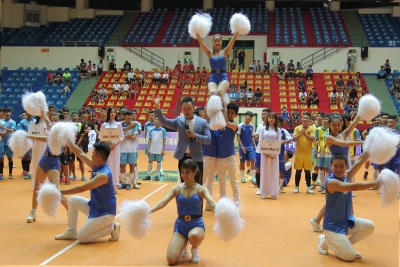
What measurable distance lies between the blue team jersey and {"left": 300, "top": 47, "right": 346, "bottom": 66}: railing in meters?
18.2

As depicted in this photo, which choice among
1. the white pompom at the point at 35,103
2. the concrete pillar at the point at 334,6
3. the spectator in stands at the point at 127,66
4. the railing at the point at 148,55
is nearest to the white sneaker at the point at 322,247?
the white pompom at the point at 35,103

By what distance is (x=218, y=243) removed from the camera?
6121 mm

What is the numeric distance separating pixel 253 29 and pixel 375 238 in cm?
2635

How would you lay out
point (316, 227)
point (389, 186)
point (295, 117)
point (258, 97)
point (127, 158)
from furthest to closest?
point (258, 97)
point (295, 117)
point (127, 158)
point (316, 227)
point (389, 186)

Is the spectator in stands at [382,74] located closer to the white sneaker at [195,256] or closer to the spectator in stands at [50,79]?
the spectator in stands at [50,79]

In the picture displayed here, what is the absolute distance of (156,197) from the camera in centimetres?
970

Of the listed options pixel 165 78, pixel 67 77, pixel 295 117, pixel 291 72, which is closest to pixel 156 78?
pixel 165 78

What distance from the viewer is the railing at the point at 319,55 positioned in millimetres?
29250

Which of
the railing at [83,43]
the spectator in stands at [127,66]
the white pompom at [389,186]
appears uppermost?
the railing at [83,43]

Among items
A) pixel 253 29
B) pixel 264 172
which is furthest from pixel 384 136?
pixel 253 29

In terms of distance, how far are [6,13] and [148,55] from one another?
34.6ft

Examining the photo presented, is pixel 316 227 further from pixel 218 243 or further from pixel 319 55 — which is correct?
pixel 319 55

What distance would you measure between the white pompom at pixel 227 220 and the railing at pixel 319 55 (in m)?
25.8

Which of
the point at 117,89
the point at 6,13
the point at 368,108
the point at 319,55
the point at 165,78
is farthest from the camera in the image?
the point at 6,13
